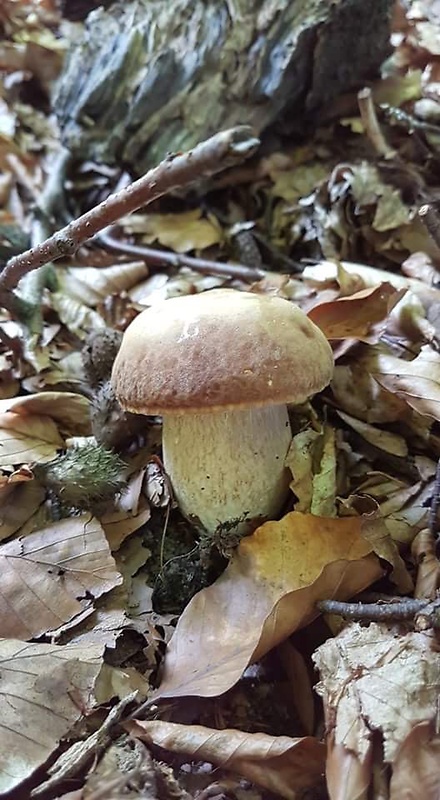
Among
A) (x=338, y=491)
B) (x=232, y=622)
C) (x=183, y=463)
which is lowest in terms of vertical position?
(x=338, y=491)

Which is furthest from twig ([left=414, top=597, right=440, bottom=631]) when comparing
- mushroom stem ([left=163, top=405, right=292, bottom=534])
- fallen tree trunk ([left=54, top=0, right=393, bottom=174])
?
fallen tree trunk ([left=54, top=0, right=393, bottom=174])

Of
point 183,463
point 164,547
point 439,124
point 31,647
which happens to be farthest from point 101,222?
point 439,124

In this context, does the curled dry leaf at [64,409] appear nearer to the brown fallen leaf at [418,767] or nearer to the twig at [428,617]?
the twig at [428,617]

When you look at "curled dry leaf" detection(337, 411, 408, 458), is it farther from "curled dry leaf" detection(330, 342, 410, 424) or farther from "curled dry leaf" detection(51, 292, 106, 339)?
"curled dry leaf" detection(51, 292, 106, 339)

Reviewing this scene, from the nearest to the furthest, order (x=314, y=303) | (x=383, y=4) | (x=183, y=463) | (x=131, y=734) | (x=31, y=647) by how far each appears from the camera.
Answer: (x=131, y=734)
(x=31, y=647)
(x=183, y=463)
(x=314, y=303)
(x=383, y=4)

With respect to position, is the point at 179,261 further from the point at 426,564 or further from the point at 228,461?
the point at 426,564

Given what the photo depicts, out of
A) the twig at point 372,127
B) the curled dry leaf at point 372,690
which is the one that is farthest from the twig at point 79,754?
the twig at point 372,127

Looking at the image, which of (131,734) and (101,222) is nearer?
(131,734)

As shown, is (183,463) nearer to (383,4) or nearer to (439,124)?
(439,124)

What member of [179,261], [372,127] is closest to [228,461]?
[179,261]
